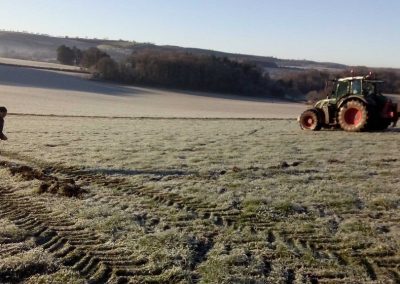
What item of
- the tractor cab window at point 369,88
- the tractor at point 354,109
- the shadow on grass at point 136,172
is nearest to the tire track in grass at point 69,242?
the shadow on grass at point 136,172

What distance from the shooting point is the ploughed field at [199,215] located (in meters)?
7.06

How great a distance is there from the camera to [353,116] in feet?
75.0

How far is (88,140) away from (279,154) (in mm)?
8024

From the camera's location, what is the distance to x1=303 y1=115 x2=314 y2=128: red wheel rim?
80.6 ft

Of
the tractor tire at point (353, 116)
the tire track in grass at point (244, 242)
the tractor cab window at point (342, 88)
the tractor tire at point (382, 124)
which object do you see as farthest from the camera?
the tractor cab window at point (342, 88)

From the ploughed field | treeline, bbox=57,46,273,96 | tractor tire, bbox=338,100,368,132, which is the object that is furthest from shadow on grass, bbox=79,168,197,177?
treeline, bbox=57,46,273,96

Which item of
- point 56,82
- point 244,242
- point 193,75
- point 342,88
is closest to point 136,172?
point 244,242

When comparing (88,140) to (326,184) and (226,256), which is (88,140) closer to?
(326,184)

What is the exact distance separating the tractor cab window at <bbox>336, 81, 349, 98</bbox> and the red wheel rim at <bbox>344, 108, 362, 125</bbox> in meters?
1.13

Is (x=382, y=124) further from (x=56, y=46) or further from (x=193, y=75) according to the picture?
(x=56, y=46)

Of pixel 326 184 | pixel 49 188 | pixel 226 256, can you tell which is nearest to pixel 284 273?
pixel 226 256

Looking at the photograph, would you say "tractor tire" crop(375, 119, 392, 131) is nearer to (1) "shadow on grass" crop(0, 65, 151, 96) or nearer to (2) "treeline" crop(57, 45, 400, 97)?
(1) "shadow on grass" crop(0, 65, 151, 96)

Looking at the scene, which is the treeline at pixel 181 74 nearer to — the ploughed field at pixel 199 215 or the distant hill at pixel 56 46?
the distant hill at pixel 56 46

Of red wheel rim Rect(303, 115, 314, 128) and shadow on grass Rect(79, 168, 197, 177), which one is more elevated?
red wheel rim Rect(303, 115, 314, 128)
